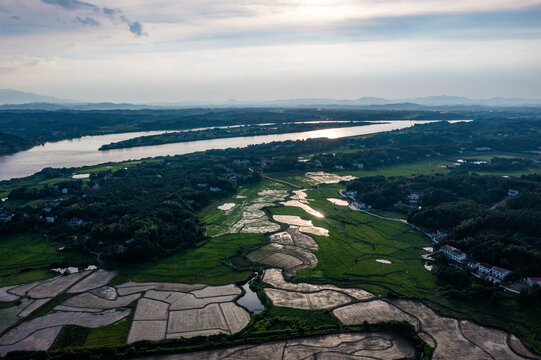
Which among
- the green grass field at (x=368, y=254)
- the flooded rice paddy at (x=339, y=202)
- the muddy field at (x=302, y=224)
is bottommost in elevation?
the green grass field at (x=368, y=254)

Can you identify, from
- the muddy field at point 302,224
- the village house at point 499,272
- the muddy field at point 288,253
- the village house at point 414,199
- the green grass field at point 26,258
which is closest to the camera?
the village house at point 499,272

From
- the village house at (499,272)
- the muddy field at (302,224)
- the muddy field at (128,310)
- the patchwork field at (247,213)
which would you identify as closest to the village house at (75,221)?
the muddy field at (128,310)

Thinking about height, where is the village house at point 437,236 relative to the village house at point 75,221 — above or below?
below

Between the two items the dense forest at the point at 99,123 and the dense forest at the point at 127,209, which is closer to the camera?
the dense forest at the point at 127,209

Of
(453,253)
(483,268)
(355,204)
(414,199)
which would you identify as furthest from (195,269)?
(414,199)

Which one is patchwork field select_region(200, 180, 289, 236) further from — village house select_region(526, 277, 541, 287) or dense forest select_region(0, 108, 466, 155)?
dense forest select_region(0, 108, 466, 155)

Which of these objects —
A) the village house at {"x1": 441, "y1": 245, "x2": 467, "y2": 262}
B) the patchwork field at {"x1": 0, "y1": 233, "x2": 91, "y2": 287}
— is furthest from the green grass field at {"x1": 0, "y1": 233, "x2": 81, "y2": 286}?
the village house at {"x1": 441, "y1": 245, "x2": 467, "y2": 262}

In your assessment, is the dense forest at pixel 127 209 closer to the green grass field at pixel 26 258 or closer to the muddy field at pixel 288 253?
the green grass field at pixel 26 258
